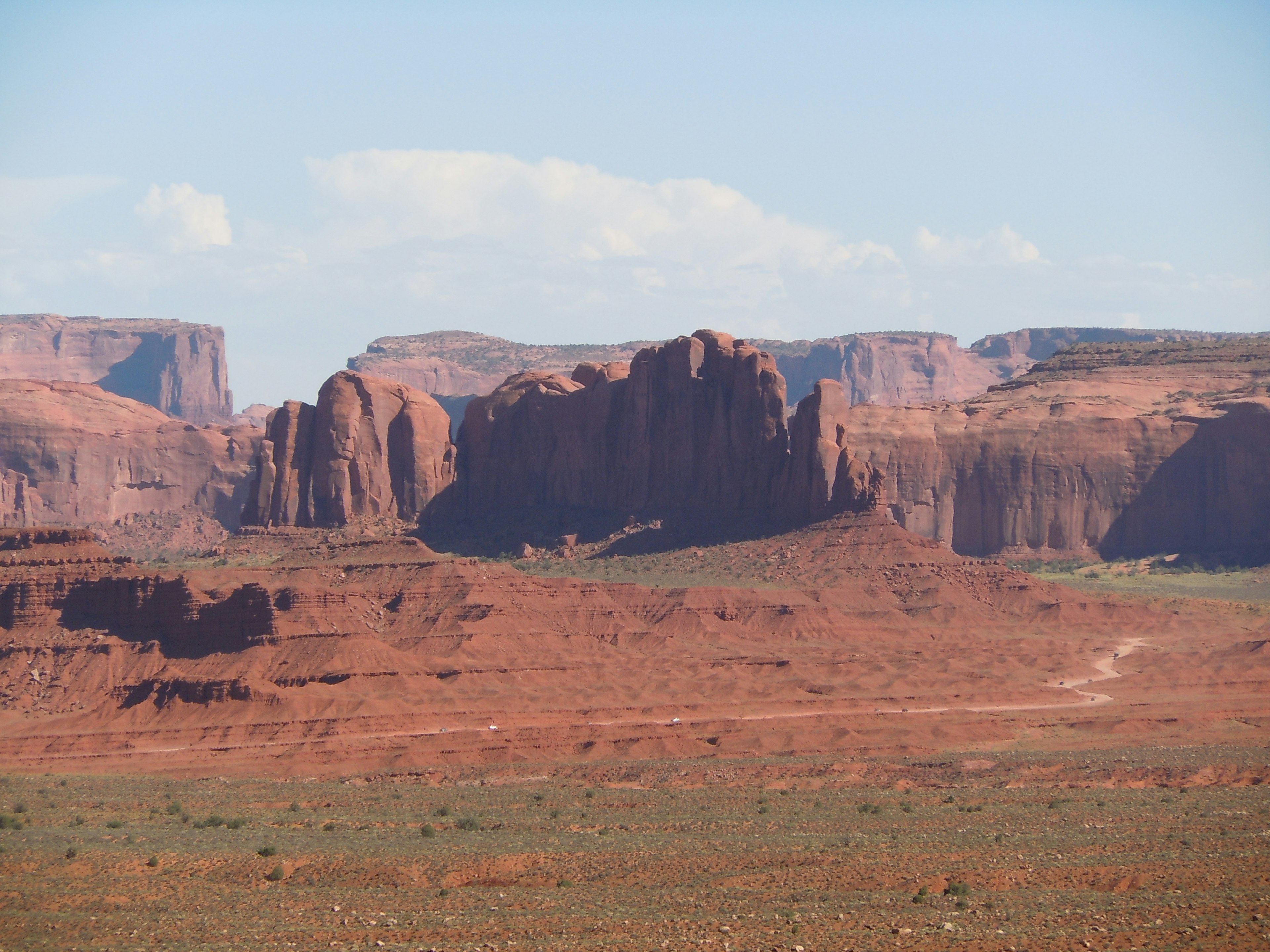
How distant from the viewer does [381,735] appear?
72.8 meters

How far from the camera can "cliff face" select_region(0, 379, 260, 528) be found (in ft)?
583

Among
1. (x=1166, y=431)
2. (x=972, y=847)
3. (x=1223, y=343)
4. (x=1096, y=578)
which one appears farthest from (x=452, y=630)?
(x=1223, y=343)

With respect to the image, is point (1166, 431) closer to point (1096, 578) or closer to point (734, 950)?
point (1096, 578)

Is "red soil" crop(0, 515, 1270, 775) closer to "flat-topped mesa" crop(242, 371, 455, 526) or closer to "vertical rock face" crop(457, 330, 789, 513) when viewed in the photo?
"vertical rock face" crop(457, 330, 789, 513)

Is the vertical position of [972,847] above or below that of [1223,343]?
below

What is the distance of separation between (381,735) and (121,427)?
405 feet

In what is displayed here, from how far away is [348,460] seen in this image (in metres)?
132

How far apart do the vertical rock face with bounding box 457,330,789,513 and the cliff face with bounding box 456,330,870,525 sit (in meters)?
0.08

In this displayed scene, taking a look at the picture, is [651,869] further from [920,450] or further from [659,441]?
[920,450]

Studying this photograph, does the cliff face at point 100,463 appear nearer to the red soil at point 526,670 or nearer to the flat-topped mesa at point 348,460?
the flat-topped mesa at point 348,460

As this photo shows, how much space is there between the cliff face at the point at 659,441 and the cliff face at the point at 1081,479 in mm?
26105

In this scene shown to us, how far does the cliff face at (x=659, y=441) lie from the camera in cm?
12125

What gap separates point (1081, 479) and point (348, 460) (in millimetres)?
62453

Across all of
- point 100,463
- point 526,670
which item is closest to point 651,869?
point 526,670
